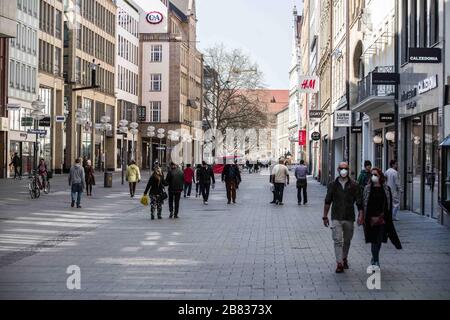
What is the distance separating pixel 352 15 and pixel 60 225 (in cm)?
2583

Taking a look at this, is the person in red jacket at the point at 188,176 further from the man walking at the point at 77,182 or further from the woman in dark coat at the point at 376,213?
the woman in dark coat at the point at 376,213

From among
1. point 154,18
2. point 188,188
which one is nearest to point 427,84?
point 188,188

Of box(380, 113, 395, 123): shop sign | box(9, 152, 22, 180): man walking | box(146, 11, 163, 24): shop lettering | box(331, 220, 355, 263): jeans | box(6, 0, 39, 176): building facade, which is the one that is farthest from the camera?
box(146, 11, 163, 24): shop lettering

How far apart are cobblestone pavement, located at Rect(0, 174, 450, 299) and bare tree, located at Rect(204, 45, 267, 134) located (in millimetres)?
75603

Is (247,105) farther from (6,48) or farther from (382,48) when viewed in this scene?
(382,48)

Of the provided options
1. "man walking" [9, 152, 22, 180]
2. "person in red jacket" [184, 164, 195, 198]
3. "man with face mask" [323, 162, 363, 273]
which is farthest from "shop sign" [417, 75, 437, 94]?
"man walking" [9, 152, 22, 180]

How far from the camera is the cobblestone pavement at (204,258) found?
34.6 feet

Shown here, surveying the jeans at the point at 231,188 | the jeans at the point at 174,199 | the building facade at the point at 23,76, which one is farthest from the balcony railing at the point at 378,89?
the building facade at the point at 23,76

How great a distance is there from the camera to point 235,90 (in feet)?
332

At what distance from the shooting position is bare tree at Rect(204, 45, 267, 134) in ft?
332

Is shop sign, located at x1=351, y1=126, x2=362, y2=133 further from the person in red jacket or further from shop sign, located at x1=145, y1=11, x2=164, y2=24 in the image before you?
shop sign, located at x1=145, y1=11, x2=164, y2=24

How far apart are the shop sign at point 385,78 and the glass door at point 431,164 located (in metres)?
3.02
